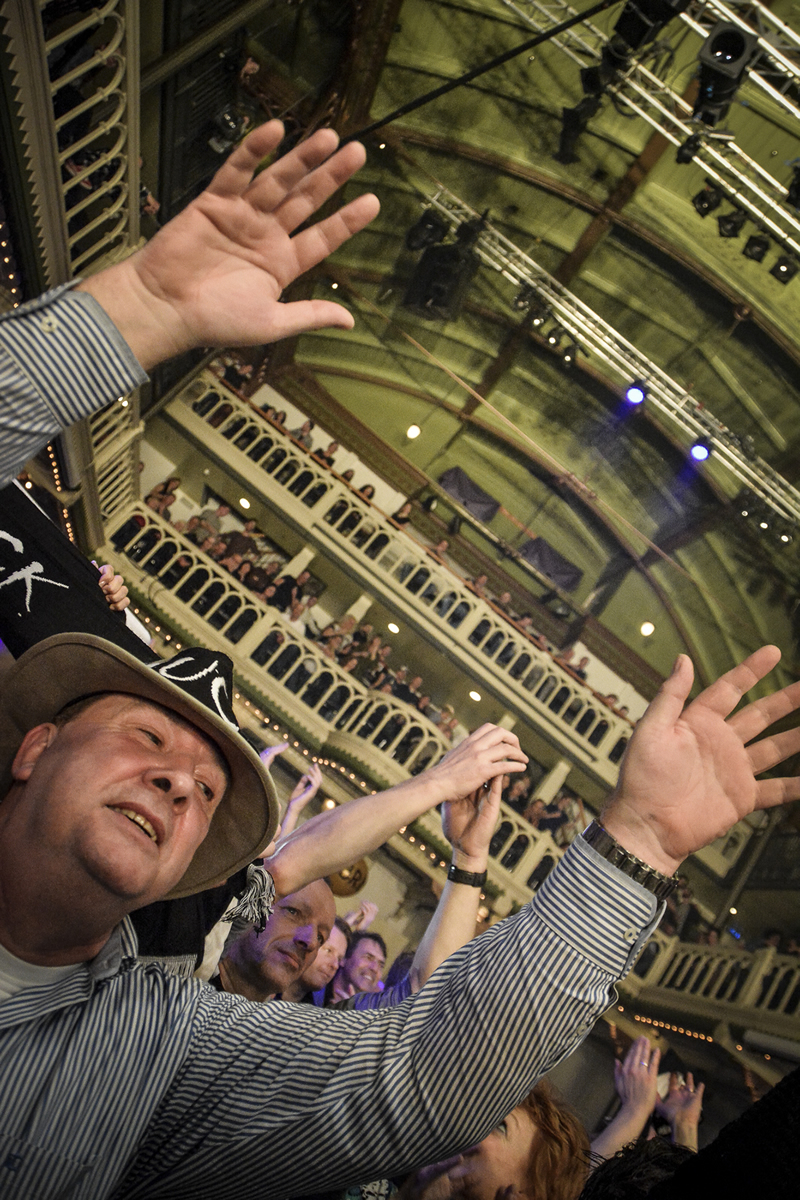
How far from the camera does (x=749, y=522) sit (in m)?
13.5

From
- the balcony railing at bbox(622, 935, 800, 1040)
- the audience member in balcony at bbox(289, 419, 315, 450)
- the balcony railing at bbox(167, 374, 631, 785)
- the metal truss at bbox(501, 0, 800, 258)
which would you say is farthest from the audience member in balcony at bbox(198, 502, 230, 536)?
the balcony railing at bbox(622, 935, 800, 1040)

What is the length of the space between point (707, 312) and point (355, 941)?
11.9m

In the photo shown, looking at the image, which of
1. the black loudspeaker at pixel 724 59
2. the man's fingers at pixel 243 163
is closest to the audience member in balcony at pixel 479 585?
the black loudspeaker at pixel 724 59

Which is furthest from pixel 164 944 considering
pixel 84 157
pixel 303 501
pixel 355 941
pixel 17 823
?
pixel 303 501

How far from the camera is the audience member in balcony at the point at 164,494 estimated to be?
1285cm

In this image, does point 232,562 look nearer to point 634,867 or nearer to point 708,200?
point 708,200

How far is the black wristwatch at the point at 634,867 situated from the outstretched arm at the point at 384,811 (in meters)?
0.78

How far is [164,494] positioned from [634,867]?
12.6m

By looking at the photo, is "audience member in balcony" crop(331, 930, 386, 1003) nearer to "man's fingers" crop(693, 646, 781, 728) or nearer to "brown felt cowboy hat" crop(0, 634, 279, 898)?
"brown felt cowboy hat" crop(0, 634, 279, 898)

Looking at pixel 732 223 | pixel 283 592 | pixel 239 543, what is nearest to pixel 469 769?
pixel 283 592

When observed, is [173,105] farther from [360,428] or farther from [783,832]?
[783,832]

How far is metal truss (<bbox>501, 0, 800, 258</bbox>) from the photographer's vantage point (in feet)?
28.4

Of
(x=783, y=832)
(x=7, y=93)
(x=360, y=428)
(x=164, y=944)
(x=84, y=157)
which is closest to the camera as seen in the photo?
(x=164, y=944)

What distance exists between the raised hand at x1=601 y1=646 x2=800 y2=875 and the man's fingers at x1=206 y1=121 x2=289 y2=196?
1242 mm
